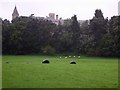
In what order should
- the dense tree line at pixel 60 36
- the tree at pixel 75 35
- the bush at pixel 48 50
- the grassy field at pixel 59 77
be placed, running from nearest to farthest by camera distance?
1. the grassy field at pixel 59 77
2. the dense tree line at pixel 60 36
3. the bush at pixel 48 50
4. the tree at pixel 75 35

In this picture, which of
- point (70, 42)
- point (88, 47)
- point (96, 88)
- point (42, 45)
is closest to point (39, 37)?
point (42, 45)

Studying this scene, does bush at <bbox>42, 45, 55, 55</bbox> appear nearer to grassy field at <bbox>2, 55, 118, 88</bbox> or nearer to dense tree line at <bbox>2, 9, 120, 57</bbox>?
dense tree line at <bbox>2, 9, 120, 57</bbox>

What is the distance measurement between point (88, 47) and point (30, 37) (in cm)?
1614

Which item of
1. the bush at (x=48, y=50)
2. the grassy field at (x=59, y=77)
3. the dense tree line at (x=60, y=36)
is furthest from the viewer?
the bush at (x=48, y=50)

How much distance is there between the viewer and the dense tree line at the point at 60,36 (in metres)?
79.4

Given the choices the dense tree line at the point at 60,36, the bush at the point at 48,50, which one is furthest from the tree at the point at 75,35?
the bush at the point at 48,50

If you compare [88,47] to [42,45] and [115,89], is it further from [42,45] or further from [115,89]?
[115,89]

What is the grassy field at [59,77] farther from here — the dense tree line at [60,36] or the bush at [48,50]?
the bush at [48,50]

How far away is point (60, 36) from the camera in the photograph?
87.8 metres

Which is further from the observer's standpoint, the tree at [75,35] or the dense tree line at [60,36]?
the tree at [75,35]

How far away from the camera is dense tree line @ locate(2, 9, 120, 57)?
79.4 m

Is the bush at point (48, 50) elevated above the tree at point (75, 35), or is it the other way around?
the tree at point (75, 35)

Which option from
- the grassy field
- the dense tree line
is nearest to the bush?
the dense tree line

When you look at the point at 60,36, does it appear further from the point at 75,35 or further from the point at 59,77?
the point at 59,77
